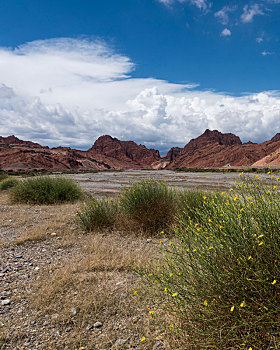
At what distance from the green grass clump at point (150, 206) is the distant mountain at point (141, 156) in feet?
155

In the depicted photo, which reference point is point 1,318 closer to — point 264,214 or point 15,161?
point 264,214

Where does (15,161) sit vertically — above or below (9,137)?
below

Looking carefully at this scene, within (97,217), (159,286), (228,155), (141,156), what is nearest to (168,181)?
(97,217)

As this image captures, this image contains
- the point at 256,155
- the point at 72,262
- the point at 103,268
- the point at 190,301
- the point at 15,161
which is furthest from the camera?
the point at 256,155

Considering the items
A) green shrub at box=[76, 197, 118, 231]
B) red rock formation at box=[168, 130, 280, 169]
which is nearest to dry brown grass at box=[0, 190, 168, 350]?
green shrub at box=[76, 197, 118, 231]

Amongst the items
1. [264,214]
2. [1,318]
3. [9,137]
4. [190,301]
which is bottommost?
[1,318]

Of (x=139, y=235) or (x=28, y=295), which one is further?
(x=139, y=235)

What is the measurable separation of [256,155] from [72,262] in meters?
90.3

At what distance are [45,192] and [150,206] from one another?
20.9ft

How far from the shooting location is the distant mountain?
76.6 m

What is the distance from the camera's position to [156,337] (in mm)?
2623

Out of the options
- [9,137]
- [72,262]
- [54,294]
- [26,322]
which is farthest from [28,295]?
[9,137]

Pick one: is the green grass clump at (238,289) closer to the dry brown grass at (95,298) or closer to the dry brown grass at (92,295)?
the dry brown grass at (92,295)

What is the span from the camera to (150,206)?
680 centimetres
